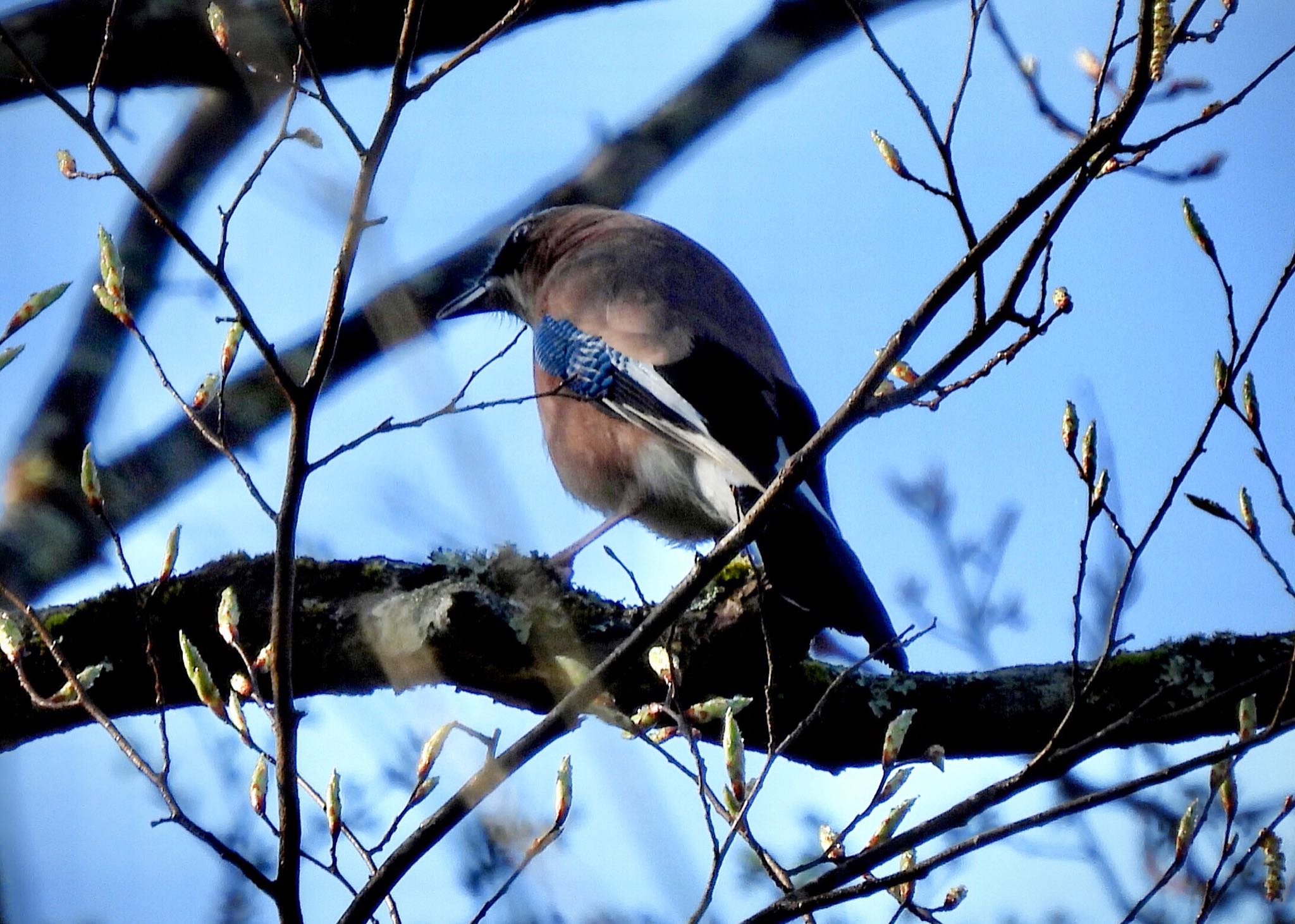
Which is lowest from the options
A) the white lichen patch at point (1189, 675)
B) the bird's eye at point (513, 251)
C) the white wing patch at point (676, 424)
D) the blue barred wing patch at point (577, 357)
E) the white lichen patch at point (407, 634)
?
the white lichen patch at point (1189, 675)

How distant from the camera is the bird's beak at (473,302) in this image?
18.7ft

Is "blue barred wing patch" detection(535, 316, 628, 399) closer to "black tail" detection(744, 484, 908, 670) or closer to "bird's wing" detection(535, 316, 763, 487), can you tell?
"bird's wing" detection(535, 316, 763, 487)

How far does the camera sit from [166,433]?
13.4 ft

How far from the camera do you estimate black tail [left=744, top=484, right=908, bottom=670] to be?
9.50 feet

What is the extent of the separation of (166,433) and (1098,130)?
10.1ft

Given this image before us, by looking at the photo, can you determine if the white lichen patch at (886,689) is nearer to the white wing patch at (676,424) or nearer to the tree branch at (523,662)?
the tree branch at (523,662)

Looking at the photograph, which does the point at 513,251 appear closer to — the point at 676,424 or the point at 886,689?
the point at 676,424

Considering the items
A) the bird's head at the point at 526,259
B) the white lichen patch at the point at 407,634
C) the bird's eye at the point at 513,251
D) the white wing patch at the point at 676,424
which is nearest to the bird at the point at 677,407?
the white wing patch at the point at 676,424

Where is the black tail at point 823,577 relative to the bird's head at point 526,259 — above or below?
below

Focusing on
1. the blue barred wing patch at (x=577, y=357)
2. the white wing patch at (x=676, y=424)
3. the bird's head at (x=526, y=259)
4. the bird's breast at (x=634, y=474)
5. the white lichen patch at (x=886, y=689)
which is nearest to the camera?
the white lichen patch at (x=886, y=689)

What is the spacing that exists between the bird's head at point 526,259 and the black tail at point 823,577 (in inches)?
104

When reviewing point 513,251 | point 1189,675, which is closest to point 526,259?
point 513,251

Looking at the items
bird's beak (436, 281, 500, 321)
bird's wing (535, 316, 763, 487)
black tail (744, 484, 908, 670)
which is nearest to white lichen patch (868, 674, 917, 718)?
black tail (744, 484, 908, 670)

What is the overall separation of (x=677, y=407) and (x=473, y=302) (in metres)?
1.97
